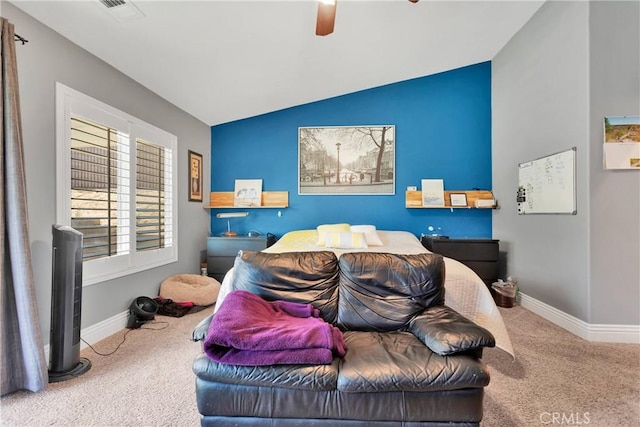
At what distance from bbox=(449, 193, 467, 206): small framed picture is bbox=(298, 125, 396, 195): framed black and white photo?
80 cm

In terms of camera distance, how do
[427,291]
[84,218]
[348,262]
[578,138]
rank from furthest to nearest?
[578,138], [84,218], [348,262], [427,291]

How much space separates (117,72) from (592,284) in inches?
185

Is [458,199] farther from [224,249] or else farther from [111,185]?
[111,185]

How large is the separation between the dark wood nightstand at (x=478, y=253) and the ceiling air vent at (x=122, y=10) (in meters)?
3.75

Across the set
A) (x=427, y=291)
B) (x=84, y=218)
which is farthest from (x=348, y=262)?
(x=84, y=218)

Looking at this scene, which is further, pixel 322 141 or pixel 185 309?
pixel 322 141

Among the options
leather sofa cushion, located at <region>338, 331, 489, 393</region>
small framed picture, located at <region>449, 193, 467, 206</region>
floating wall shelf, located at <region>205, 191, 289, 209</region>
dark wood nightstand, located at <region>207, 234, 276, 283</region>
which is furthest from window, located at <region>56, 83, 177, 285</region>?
small framed picture, located at <region>449, 193, 467, 206</region>

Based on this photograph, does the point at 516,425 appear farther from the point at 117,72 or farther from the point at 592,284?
the point at 117,72

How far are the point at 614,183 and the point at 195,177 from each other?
4.53 meters

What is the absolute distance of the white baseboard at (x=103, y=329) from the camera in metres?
2.38

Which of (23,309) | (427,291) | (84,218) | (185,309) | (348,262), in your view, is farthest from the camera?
(185,309)

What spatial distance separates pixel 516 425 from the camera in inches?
59.6

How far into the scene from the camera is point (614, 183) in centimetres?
248

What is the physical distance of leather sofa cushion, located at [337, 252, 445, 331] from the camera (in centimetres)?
180
